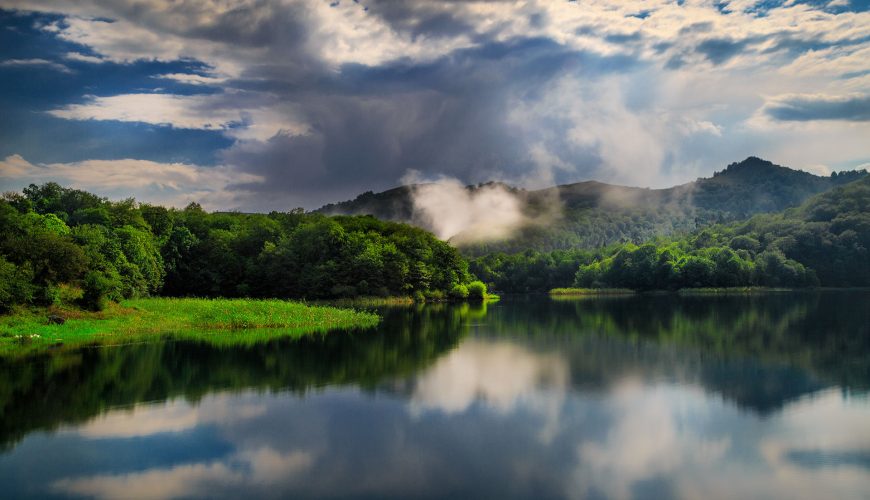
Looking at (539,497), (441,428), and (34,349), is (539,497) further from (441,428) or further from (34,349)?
(34,349)

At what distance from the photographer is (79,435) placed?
16516 mm

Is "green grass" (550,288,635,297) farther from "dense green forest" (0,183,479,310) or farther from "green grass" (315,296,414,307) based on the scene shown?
"green grass" (315,296,414,307)

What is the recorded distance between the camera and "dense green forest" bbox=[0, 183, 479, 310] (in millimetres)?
68312

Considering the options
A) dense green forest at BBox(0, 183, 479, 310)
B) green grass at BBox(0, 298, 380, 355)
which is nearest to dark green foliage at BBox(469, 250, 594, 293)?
dense green forest at BBox(0, 183, 479, 310)

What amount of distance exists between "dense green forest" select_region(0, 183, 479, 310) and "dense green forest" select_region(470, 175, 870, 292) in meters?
47.3

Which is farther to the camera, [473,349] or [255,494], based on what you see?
[473,349]

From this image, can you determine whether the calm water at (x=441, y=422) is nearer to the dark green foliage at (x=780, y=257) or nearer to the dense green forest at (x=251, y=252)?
the dense green forest at (x=251, y=252)

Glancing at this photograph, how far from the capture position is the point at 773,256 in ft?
418

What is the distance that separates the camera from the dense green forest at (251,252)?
68312mm

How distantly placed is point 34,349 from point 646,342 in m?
34.8

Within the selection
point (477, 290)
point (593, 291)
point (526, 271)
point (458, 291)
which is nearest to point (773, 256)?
point (593, 291)

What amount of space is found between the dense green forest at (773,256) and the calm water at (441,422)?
100100mm

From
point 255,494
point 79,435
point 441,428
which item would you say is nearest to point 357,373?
point 441,428

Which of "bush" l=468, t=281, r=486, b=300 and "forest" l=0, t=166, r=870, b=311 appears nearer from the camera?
"forest" l=0, t=166, r=870, b=311
